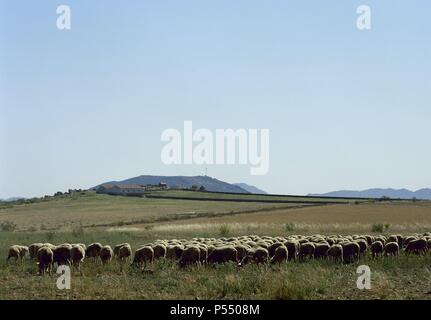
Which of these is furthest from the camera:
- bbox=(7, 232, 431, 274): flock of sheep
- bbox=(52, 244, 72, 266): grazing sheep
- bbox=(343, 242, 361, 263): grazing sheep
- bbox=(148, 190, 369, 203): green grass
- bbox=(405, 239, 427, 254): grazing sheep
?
bbox=(148, 190, 369, 203): green grass

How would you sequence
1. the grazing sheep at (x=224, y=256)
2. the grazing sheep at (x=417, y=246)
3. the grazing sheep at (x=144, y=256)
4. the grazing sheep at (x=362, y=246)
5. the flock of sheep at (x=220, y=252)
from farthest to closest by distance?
the grazing sheep at (x=417, y=246)
the grazing sheep at (x=362, y=246)
the grazing sheep at (x=144, y=256)
the grazing sheep at (x=224, y=256)
the flock of sheep at (x=220, y=252)

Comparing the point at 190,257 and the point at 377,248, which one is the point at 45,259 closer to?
the point at 190,257

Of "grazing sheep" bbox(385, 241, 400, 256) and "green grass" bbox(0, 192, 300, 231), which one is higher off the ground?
"grazing sheep" bbox(385, 241, 400, 256)

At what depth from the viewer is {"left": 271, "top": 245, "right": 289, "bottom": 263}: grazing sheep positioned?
69.4 feet

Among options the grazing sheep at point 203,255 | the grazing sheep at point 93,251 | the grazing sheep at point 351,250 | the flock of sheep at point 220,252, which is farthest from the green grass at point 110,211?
the grazing sheep at point 351,250

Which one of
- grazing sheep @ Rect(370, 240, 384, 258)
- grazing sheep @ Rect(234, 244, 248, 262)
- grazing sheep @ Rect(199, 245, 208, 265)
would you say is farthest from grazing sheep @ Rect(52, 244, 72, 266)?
grazing sheep @ Rect(370, 240, 384, 258)

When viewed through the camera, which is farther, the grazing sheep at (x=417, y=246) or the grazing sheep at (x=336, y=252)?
the grazing sheep at (x=417, y=246)

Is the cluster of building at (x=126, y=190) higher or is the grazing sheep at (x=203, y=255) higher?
the cluster of building at (x=126, y=190)

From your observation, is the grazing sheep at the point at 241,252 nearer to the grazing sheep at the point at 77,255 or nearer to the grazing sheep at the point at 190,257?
the grazing sheep at the point at 190,257

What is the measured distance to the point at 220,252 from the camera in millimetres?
20938

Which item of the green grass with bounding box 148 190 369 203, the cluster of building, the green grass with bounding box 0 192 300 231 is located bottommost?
the green grass with bounding box 0 192 300 231

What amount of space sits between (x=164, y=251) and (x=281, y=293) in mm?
9024

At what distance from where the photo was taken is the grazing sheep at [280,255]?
69.4 feet

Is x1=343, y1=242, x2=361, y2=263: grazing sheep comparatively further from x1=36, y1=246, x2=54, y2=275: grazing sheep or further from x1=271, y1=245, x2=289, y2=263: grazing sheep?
x1=36, y1=246, x2=54, y2=275: grazing sheep
